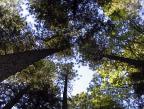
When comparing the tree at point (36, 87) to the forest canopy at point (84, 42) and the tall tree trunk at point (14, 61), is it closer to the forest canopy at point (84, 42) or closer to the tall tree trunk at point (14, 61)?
the forest canopy at point (84, 42)

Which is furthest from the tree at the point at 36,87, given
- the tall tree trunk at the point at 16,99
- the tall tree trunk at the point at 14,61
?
the tall tree trunk at the point at 14,61

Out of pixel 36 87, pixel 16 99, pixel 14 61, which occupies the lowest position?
pixel 14 61

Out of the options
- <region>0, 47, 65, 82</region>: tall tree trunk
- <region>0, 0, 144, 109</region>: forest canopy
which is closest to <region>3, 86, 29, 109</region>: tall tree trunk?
<region>0, 0, 144, 109</region>: forest canopy

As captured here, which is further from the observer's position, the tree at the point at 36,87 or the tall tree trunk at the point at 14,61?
the tree at the point at 36,87

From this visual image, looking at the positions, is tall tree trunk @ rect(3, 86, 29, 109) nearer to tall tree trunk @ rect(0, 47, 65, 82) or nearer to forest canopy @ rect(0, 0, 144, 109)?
forest canopy @ rect(0, 0, 144, 109)

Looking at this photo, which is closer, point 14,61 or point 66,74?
point 14,61

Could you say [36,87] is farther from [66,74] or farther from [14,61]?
[14,61]

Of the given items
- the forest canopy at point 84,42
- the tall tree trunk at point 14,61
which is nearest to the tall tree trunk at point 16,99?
the forest canopy at point 84,42

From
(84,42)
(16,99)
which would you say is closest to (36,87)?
(16,99)

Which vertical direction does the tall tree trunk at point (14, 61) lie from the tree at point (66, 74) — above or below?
below

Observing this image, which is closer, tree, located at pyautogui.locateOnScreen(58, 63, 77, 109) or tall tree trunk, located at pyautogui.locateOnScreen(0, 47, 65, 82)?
tall tree trunk, located at pyautogui.locateOnScreen(0, 47, 65, 82)

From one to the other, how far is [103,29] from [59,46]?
3.22 m

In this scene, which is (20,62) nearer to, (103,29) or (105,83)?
(103,29)

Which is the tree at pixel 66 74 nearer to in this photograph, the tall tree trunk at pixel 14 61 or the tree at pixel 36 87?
the tree at pixel 36 87
